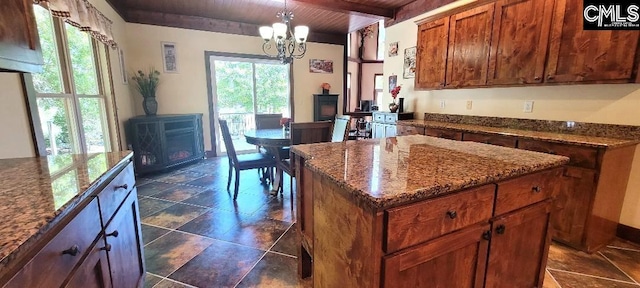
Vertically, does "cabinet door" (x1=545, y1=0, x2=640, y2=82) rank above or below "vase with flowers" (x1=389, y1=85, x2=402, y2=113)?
above

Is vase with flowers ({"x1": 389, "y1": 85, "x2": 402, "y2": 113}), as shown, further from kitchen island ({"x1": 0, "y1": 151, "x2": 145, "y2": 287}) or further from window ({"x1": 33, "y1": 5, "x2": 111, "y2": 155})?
window ({"x1": 33, "y1": 5, "x2": 111, "y2": 155})

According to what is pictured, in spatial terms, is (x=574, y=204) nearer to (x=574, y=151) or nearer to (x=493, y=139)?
(x=574, y=151)

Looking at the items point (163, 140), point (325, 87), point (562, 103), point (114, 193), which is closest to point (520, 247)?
point (114, 193)

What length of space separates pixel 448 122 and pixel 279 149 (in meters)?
2.21

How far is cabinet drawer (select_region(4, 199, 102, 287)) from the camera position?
602 millimetres

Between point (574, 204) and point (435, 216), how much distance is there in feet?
5.90

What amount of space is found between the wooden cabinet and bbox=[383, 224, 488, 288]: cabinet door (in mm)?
1491

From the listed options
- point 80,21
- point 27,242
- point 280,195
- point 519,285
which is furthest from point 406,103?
point 27,242

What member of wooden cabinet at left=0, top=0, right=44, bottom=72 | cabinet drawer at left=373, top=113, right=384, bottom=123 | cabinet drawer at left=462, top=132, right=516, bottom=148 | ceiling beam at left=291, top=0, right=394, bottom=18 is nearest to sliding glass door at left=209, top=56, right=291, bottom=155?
ceiling beam at left=291, top=0, right=394, bottom=18

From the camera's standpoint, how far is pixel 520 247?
126 cm

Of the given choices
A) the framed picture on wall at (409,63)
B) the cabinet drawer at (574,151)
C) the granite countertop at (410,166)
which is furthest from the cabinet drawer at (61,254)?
the framed picture on wall at (409,63)

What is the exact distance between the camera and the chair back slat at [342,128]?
301 cm

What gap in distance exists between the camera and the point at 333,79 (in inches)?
247

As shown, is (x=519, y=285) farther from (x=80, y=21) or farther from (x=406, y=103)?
(x=80, y=21)
